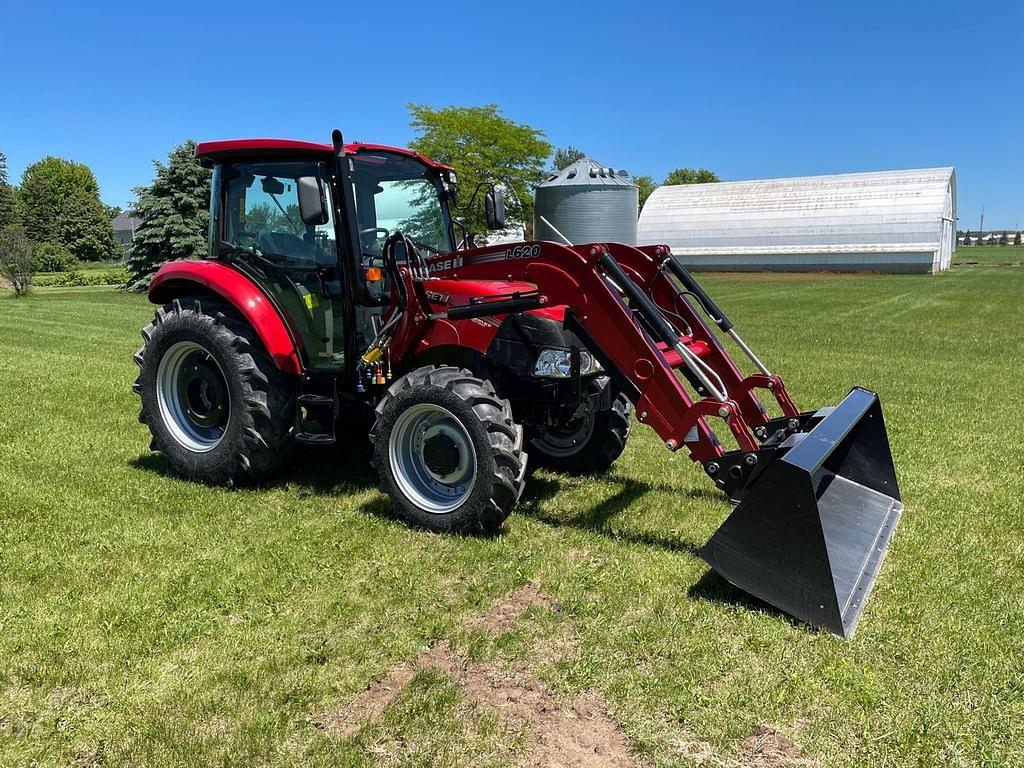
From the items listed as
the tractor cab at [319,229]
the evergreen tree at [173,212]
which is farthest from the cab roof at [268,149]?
the evergreen tree at [173,212]

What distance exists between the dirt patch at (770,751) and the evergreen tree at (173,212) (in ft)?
87.2

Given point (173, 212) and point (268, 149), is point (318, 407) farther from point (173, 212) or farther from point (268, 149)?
point (173, 212)

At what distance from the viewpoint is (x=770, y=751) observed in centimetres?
281

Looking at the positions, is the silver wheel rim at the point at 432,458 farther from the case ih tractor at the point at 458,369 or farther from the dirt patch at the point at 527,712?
the dirt patch at the point at 527,712

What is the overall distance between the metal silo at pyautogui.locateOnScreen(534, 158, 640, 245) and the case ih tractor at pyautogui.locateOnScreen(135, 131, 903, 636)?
31.4 meters

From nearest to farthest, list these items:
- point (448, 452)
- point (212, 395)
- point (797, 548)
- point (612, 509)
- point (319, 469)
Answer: point (797, 548) → point (448, 452) → point (612, 509) → point (212, 395) → point (319, 469)

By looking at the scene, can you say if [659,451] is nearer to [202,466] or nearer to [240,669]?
[202,466]

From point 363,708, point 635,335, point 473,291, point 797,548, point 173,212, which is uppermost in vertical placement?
point 173,212

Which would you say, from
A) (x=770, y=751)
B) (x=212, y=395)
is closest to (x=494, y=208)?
(x=212, y=395)

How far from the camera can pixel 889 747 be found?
281cm

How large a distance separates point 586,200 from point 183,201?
61.4 feet

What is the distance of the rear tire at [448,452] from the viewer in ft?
14.6

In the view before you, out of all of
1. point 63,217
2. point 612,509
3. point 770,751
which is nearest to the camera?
point 770,751

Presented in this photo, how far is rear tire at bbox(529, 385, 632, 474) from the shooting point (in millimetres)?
5926
